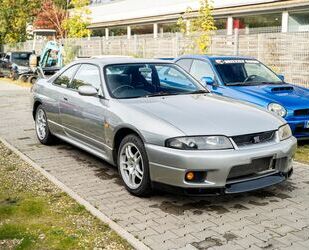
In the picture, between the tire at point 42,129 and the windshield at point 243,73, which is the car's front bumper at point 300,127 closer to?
the windshield at point 243,73

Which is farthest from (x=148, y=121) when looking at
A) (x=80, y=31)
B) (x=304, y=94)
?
(x=80, y=31)

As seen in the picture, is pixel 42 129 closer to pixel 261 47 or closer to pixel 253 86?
pixel 253 86

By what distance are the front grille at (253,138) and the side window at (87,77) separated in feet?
6.92

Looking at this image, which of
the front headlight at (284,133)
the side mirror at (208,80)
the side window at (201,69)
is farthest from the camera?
the side window at (201,69)

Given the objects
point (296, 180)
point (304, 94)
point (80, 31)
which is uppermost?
point (80, 31)

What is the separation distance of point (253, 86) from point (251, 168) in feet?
12.3

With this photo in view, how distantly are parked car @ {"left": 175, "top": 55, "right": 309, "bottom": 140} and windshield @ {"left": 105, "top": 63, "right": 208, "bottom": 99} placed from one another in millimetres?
1681

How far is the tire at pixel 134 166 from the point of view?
4758 mm

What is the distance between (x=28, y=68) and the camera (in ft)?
77.8

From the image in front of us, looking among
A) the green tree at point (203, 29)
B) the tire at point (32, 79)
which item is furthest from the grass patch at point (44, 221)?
the tire at point (32, 79)

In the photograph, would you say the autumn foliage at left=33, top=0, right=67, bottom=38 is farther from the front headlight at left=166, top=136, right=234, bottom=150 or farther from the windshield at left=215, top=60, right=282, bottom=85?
the front headlight at left=166, top=136, right=234, bottom=150

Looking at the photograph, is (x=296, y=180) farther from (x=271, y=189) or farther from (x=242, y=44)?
(x=242, y=44)

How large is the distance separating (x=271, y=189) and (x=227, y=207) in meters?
0.86

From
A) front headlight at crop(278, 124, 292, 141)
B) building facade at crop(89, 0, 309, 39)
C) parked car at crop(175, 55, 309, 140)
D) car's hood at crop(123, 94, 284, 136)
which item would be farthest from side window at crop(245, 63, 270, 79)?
building facade at crop(89, 0, 309, 39)
